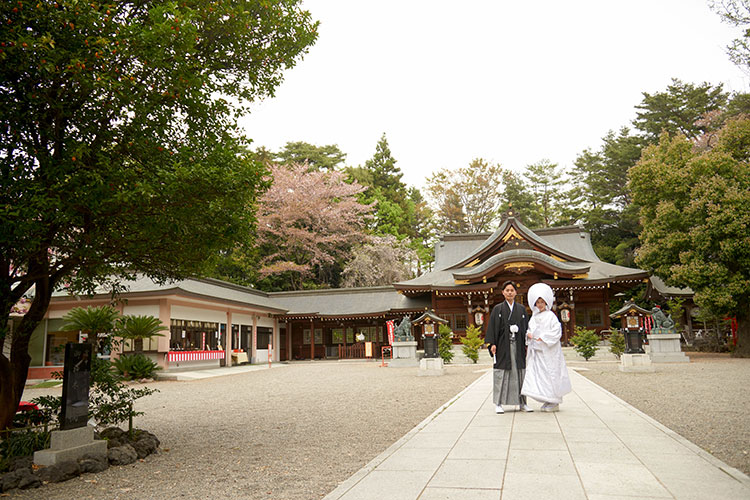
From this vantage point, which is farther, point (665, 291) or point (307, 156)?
point (307, 156)

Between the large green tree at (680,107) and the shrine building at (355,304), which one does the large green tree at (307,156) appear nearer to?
the shrine building at (355,304)

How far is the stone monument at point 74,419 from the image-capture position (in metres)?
4.73

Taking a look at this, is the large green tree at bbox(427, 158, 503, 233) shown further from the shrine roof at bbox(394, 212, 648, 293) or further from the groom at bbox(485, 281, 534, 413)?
the groom at bbox(485, 281, 534, 413)


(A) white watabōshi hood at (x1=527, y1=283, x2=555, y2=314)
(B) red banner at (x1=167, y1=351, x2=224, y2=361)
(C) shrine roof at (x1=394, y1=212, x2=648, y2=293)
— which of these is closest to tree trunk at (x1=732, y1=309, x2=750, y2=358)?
(C) shrine roof at (x1=394, y1=212, x2=648, y2=293)

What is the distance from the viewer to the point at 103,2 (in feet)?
16.2

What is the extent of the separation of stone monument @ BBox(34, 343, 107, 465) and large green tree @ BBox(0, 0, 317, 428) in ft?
2.44

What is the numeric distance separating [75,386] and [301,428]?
308cm

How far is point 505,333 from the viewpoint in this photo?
7.06 meters

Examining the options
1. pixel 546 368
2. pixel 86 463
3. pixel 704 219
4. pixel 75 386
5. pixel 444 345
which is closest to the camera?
pixel 86 463

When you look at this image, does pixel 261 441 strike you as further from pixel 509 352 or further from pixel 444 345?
pixel 444 345

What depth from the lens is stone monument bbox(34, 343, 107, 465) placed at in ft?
15.5

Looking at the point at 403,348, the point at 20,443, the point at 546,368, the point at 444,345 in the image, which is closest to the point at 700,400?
the point at 546,368

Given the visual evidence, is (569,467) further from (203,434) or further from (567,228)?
(567,228)

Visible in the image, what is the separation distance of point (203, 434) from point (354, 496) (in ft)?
13.3
